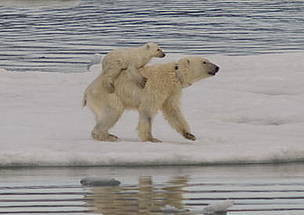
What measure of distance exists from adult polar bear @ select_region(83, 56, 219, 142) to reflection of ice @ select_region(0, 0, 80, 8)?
2489 centimetres

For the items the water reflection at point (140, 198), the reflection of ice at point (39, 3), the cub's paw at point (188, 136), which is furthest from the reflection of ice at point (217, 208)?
the reflection of ice at point (39, 3)

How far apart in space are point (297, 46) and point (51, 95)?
916 centimetres

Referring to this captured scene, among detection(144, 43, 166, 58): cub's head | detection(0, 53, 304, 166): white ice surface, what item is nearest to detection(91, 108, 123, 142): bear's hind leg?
detection(0, 53, 304, 166): white ice surface

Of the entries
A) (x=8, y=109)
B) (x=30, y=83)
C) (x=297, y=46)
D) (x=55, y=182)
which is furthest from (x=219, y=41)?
(x=55, y=182)

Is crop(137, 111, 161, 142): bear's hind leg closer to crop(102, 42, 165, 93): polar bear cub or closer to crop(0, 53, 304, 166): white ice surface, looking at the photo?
crop(0, 53, 304, 166): white ice surface

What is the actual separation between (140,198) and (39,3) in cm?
2930

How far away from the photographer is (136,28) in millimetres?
29438

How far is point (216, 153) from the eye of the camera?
11.9 meters

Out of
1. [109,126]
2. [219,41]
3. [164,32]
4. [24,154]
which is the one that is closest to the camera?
[24,154]

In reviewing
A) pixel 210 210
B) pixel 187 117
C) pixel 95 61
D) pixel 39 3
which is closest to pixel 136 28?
pixel 95 61

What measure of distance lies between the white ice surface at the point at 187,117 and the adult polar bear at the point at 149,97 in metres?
0.17

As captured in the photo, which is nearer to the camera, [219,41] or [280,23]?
[219,41]

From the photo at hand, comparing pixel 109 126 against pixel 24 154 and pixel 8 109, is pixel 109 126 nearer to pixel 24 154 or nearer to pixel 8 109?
pixel 24 154

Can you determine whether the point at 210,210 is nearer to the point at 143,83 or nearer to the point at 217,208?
the point at 217,208
